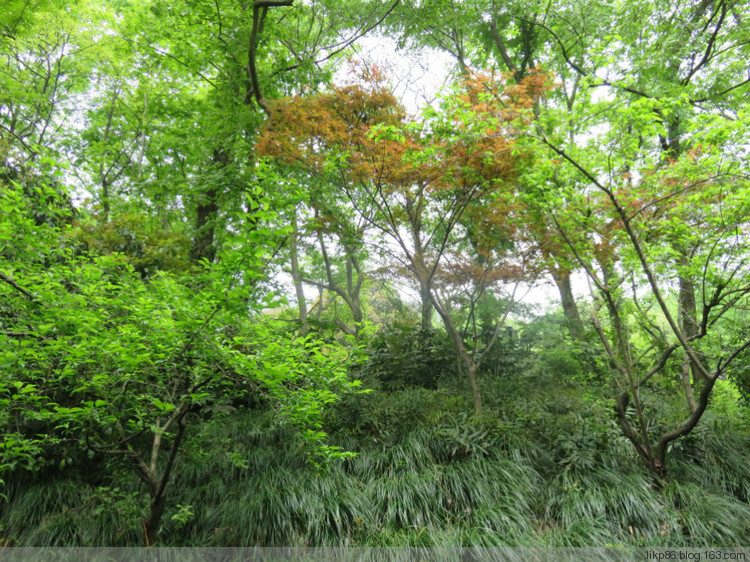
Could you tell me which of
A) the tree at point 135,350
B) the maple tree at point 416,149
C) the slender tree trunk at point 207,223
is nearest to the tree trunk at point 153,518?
the tree at point 135,350

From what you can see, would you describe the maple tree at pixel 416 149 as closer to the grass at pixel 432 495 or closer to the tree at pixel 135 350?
the grass at pixel 432 495

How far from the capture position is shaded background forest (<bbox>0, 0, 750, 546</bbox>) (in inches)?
96.3

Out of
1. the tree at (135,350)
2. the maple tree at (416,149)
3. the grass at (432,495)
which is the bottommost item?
the grass at (432,495)

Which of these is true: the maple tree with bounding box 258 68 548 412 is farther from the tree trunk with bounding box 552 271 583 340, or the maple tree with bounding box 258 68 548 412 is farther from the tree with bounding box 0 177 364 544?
the tree with bounding box 0 177 364 544

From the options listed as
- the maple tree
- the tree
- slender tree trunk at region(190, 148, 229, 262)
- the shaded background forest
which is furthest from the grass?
slender tree trunk at region(190, 148, 229, 262)

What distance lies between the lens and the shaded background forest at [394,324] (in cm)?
245

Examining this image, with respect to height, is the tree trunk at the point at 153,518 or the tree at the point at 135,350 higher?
the tree at the point at 135,350

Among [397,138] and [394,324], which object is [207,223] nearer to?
[394,324]

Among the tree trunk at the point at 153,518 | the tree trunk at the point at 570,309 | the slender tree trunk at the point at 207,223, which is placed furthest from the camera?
the tree trunk at the point at 570,309

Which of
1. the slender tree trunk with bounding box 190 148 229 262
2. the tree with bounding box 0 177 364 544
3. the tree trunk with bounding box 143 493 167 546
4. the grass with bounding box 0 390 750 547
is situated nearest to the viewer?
the tree with bounding box 0 177 364 544

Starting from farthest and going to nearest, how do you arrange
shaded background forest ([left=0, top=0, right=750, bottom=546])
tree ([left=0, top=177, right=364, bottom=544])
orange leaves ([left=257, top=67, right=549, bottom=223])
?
orange leaves ([left=257, top=67, right=549, bottom=223]) → shaded background forest ([left=0, top=0, right=750, bottom=546]) → tree ([left=0, top=177, right=364, bottom=544])

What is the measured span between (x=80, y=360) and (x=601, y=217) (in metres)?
4.94

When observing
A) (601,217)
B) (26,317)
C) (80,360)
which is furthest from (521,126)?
(26,317)

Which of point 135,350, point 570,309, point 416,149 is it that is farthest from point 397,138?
point 570,309
